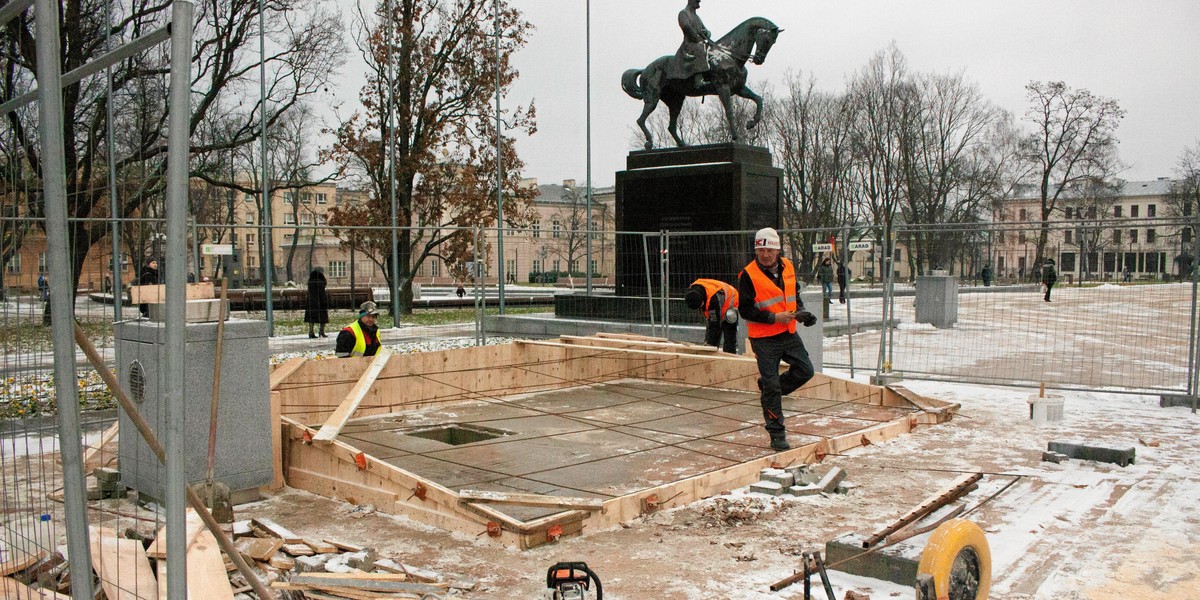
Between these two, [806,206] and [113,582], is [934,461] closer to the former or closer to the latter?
[113,582]

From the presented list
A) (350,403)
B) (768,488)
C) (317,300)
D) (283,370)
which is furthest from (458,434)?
(317,300)

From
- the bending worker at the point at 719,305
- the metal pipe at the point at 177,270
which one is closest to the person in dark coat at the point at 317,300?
the bending worker at the point at 719,305

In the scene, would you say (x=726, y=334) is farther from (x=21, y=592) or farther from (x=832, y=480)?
(x=21, y=592)

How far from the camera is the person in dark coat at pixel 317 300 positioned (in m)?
18.3

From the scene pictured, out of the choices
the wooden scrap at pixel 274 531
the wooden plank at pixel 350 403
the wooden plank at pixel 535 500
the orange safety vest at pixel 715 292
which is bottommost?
the wooden scrap at pixel 274 531

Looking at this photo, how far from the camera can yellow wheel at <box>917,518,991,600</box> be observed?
3.78m

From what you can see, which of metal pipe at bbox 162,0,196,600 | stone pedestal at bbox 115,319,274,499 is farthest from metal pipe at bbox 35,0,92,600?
stone pedestal at bbox 115,319,274,499

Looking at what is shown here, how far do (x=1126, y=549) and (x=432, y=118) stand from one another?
82.6 ft

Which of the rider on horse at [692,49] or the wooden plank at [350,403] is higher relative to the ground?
the rider on horse at [692,49]

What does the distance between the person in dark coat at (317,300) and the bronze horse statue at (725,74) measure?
7008mm

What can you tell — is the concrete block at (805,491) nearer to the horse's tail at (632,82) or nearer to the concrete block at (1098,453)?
the concrete block at (1098,453)

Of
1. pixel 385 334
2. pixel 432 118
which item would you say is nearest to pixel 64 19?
pixel 385 334

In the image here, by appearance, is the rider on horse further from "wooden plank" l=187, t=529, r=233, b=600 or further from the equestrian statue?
"wooden plank" l=187, t=529, r=233, b=600

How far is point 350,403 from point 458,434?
102cm
